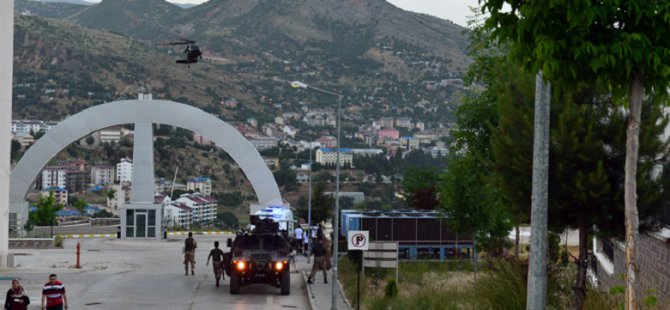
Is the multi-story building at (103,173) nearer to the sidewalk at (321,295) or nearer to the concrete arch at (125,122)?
the concrete arch at (125,122)

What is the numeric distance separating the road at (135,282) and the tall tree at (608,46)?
17.4 metres

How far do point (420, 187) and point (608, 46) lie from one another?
65.1 metres

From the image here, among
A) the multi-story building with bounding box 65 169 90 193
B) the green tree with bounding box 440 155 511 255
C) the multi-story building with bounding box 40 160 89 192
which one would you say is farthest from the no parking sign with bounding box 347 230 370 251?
the multi-story building with bounding box 65 169 90 193

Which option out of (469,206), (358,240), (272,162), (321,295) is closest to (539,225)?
(358,240)

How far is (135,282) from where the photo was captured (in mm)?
35562

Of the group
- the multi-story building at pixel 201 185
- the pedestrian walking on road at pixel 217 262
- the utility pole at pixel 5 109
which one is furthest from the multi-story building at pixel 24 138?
the pedestrian walking on road at pixel 217 262

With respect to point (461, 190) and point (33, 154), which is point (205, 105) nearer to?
point (33, 154)

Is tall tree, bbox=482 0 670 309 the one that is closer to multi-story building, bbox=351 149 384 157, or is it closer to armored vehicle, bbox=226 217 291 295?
armored vehicle, bbox=226 217 291 295

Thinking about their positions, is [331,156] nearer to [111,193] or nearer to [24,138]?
[24,138]

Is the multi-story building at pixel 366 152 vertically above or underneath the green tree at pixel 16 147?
above

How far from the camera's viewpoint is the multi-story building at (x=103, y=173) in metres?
163

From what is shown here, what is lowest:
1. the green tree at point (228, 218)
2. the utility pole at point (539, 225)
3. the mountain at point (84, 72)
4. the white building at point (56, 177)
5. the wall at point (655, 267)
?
the green tree at point (228, 218)

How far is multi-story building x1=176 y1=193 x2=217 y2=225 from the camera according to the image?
405ft

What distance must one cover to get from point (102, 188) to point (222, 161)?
58.0ft
